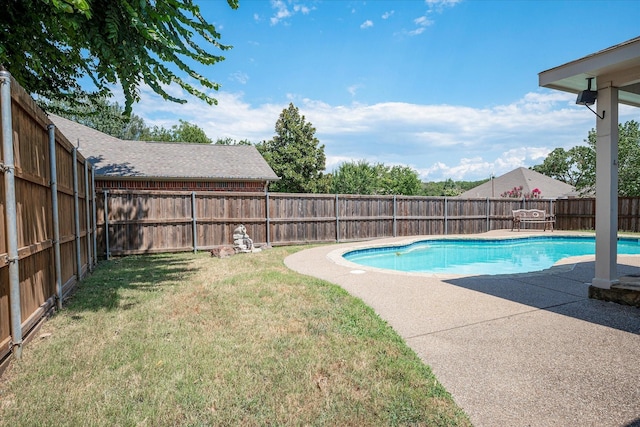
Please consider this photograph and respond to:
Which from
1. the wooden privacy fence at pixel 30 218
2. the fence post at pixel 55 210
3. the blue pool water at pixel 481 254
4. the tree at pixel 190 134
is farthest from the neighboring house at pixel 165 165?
the tree at pixel 190 134

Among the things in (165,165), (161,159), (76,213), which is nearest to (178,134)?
(161,159)

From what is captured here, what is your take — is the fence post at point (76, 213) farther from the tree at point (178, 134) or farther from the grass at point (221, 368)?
the tree at point (178, 134)

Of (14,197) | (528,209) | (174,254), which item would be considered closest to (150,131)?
(174,254)

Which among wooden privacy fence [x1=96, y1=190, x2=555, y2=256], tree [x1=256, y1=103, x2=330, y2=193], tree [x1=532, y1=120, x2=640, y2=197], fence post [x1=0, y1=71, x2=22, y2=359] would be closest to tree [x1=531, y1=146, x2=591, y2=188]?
tree [x1=532, y1=120, x2=640, y2=197]

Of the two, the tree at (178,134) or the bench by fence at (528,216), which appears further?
the tree at (178,134)

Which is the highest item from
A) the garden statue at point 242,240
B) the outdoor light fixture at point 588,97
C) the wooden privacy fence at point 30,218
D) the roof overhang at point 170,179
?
the outdoor light fixture at point 588,97

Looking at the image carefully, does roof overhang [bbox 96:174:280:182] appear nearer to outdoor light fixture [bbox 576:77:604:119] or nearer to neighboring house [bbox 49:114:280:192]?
neighboring house [bbox 49:114:280:192]

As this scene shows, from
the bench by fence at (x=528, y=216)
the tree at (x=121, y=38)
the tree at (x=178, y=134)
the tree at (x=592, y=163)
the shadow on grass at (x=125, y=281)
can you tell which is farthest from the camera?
the tree at (x=178, y=134)

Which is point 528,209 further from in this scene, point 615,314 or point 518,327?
point 518,327

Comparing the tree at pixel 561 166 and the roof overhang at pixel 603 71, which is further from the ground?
the tree at pixel 561 166

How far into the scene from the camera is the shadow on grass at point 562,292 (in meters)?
3.89

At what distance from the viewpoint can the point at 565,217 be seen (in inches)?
645

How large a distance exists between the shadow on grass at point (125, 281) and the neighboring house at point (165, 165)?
18.6 ft

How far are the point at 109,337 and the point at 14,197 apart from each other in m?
1.54
